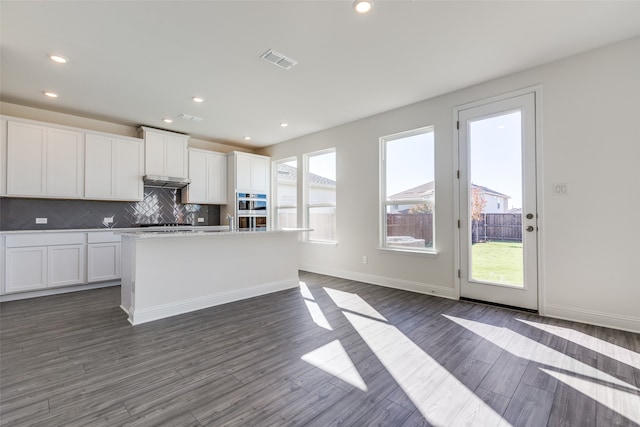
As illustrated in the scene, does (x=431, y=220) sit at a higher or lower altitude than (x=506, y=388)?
higher

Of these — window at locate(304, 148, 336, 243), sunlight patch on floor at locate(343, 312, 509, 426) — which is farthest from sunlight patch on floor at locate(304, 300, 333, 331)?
window at locate(304, 148, 336, 243)

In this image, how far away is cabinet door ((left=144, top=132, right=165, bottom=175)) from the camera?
5.17m

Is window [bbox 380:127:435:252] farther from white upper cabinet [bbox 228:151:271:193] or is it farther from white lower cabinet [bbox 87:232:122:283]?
white lower cabinet [bbox 87:232:122:283]

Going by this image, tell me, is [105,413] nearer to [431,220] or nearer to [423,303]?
[423,303]

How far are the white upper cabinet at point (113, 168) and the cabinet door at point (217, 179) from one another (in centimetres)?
128

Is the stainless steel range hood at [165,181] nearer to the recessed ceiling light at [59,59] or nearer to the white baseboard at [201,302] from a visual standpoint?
the recessed ceiling light at [59,59]

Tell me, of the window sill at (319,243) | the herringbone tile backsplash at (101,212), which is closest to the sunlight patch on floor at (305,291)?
the window sill at (319,243)

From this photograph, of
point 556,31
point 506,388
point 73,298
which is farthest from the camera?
point 73,298

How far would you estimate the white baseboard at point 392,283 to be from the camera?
3.96 metres

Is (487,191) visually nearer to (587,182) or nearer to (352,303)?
(587,182)

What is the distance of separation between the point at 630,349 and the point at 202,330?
12.4ft

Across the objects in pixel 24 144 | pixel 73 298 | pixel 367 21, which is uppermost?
pixel 367 21

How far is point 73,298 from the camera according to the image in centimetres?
405

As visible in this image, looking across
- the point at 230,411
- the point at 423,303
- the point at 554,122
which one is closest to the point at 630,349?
the point at 423,303
